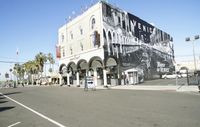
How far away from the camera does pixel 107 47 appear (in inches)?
1658

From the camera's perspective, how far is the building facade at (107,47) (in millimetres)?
42531

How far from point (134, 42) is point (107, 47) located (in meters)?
11.1

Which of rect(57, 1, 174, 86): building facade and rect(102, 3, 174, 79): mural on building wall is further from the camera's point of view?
rect(102, 3, 174, 79): mural on building wall

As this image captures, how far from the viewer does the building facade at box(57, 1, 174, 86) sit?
140ft

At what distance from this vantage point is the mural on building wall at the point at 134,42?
142 feet

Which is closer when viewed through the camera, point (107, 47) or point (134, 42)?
point (107, 47)

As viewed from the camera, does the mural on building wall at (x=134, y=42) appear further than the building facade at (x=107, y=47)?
Yes

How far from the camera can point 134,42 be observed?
5128 cm

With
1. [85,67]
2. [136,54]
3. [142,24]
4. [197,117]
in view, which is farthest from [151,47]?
[197,117]

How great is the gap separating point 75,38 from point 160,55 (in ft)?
93.3

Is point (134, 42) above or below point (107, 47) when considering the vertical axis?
above

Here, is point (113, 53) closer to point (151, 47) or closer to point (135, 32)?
point (135, 32)

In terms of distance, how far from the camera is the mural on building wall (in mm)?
43344

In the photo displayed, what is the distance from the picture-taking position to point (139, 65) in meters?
52.9
